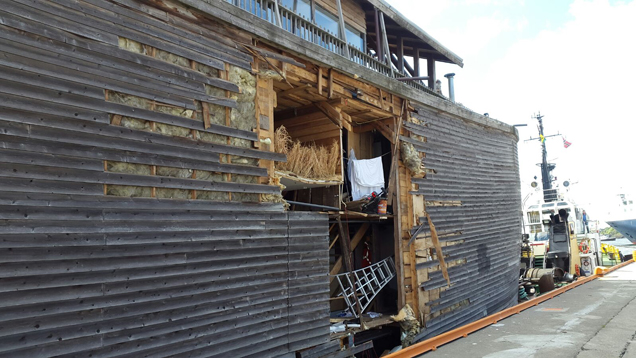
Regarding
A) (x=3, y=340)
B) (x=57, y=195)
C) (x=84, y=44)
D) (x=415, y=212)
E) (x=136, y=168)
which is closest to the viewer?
(x=3, y=340)

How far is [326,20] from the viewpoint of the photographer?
12.5m

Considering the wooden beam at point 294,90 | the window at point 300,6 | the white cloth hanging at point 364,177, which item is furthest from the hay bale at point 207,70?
the white cloth hanging at point 364,177

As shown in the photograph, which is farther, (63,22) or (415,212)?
(415,212)

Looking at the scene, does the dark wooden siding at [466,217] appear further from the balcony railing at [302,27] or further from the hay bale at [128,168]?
the hay bale at [128,168]

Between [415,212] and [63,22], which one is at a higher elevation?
[63,22]

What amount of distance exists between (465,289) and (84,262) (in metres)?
10.4

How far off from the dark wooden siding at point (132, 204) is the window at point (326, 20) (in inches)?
217

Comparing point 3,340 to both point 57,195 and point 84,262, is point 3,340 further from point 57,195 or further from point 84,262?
point 57,195

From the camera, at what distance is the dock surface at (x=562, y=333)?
25.6 ft

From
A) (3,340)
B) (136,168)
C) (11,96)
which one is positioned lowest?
(3,340)

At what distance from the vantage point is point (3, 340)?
14.5ft

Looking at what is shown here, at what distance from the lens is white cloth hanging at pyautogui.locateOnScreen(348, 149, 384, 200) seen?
11.1 metres

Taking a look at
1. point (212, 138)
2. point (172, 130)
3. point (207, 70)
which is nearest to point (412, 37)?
point (207, 70)

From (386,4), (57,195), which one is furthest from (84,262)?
(386,4)
